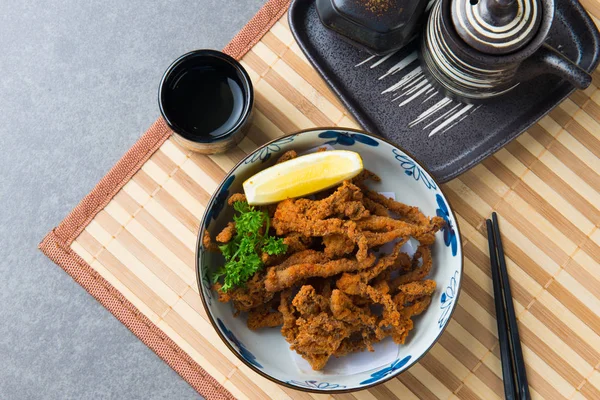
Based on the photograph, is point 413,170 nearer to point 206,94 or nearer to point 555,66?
point 555,66

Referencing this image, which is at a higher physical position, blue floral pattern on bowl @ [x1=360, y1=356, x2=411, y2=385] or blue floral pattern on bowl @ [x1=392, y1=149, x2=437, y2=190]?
blue floral pattern on bowl @ [x1=392, y1=149, x2=437, y2=190]

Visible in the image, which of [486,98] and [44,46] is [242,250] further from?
[44,46]

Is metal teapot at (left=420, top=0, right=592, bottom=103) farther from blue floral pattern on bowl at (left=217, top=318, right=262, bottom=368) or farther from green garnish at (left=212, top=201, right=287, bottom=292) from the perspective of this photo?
blue floral pattern on bowl at (left=217, top=318, right=262, bottom=368)

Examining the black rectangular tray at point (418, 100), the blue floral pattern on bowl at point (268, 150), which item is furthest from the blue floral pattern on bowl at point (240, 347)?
the black rectangular tray at point (418, 100)

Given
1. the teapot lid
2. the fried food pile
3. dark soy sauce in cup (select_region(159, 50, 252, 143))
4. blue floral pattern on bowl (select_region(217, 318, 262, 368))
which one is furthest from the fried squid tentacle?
the teapot lid

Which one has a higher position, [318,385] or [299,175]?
[299,175]

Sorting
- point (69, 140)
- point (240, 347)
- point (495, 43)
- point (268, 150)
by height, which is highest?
point (495, 43)

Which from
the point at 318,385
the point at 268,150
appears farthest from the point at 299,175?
the point at 318,385
